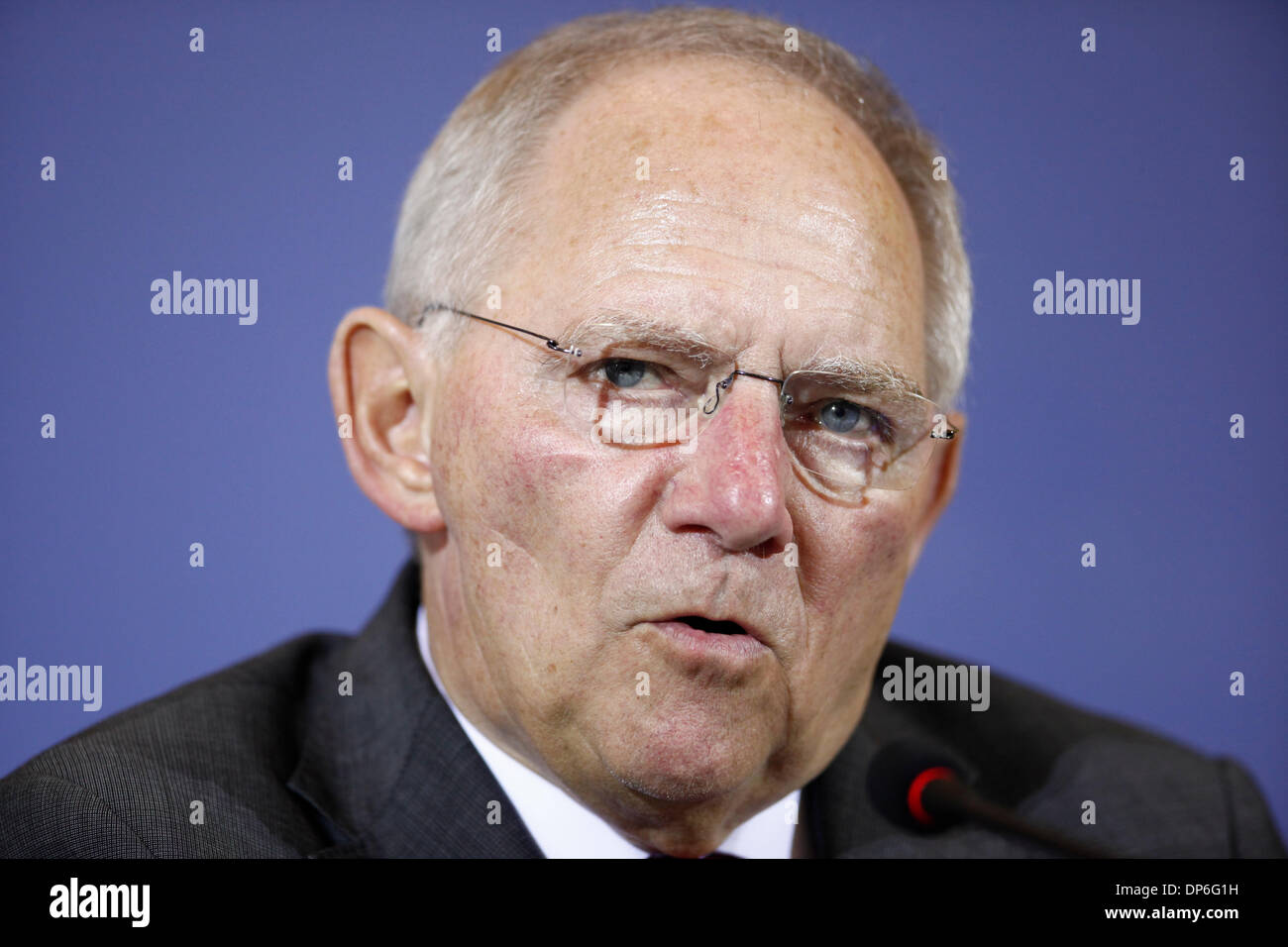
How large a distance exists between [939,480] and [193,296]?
145 cm

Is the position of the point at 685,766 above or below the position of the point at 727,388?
below

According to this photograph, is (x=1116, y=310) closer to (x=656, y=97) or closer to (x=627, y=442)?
(x=656, y=97)

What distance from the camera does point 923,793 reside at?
2053 mm

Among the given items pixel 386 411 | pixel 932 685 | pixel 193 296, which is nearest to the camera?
pixel 386 411

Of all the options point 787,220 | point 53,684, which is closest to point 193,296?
point 53,684

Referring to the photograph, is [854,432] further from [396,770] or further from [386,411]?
[396,770]

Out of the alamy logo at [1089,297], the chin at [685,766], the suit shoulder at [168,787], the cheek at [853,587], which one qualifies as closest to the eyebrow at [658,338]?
the cheek at [853,587]

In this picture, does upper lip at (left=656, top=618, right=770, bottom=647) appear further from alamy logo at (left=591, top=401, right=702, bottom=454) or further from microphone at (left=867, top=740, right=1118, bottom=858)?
microphone at (left=867, top=740, right=1118, bottom=858)

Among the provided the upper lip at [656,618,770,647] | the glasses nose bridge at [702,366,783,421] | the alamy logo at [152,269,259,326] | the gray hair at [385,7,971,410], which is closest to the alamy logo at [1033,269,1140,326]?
the gray hair at [385,7,971,410]

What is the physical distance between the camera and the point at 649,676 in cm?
167

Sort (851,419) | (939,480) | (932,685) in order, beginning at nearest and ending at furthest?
(851,419) < (939,480) < (932,685)
